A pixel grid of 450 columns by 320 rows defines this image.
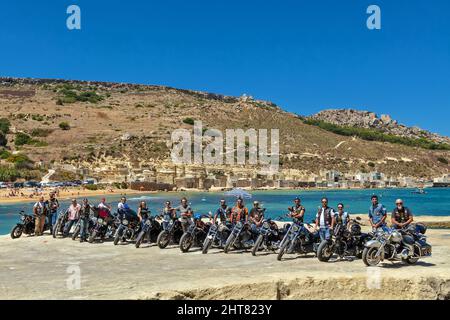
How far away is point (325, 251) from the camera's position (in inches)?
446

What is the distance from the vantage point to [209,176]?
74125 mm

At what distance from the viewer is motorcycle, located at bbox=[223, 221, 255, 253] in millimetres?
12789

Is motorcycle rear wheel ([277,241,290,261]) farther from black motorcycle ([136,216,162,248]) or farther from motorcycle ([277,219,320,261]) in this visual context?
black motorcycle ([136,216,162,248])

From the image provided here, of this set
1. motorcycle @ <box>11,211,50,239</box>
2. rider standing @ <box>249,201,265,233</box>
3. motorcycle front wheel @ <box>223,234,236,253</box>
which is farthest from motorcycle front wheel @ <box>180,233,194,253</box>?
motorcycle @ <box>11,211,50,239</box>

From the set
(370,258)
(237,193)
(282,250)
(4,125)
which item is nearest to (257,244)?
(282,250)

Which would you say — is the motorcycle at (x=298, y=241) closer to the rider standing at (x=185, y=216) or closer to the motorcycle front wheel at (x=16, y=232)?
the rider standing at (x=185, y=216)

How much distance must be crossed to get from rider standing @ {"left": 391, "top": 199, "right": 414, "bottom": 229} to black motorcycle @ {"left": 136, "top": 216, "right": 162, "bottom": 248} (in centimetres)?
651

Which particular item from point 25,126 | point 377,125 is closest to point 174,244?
point 25,126

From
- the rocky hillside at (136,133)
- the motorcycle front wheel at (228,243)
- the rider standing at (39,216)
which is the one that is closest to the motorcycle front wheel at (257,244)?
the motorcycle front wheel at (228,243)

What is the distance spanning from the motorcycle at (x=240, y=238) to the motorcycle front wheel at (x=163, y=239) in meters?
1.74

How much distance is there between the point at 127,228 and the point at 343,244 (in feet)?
20.7

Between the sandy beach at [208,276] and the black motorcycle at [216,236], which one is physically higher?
the black motorcycle at [216,236]

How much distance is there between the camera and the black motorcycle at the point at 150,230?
13929 mm
